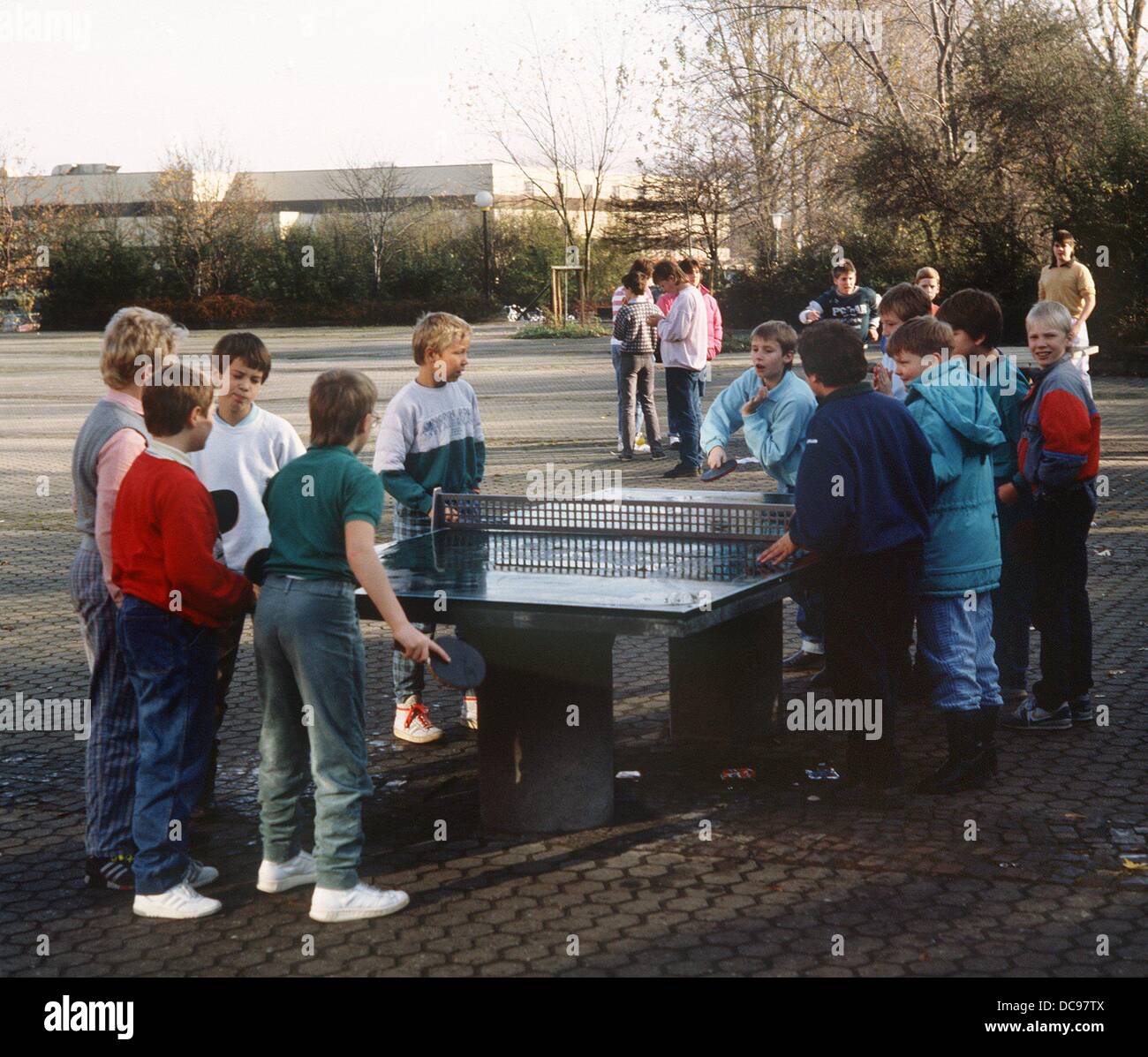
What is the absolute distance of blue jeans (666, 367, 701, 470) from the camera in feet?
49.9

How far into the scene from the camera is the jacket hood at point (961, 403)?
5.62m

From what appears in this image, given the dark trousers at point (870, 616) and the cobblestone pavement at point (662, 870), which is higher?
the dark trousers at point (870, 616)

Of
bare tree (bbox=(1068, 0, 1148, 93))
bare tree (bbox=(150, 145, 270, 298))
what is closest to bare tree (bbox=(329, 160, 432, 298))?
bare tree (bbox=(150, 145, 270, 298))

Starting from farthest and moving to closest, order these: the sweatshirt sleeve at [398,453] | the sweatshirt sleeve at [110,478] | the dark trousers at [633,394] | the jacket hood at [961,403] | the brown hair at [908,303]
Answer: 1. the dark trousers at [633,394]
2. the brown hair at [908,303]
3. the sweatshirt sleeve at [398,453]
4. the jacket hood at [961,403]
5. the sweatshirt sleeve at [110,478]

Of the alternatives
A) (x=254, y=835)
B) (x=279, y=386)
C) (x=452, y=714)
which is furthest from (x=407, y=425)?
(x=279, y=386)

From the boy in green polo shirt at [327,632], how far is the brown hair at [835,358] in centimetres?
181

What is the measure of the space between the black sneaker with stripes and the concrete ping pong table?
1211 millimetres

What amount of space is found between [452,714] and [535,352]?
2892 cm

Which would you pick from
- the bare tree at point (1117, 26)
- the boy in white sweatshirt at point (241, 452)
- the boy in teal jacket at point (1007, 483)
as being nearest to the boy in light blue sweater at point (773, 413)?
the boy in teal jacket at point (1007, 483)

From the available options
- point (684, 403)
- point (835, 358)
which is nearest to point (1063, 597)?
point (835, 358)

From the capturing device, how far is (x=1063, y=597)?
651 centimetres

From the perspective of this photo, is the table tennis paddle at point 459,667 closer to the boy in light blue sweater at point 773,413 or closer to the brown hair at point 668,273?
the boy in light blue sweater at point 773,413

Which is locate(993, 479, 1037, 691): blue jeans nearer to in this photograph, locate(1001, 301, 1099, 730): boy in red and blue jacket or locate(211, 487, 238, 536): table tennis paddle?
locate(1001, 301, 1099, 730): boy in red and blue jacket
